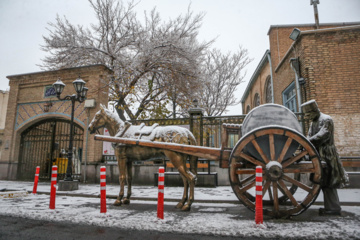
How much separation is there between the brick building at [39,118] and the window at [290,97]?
9.91 m

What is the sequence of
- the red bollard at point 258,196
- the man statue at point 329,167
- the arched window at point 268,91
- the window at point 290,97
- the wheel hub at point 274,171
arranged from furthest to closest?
the arched window at point 268,91 < the window at point 290,97 < the man statue at point 329,167 < the wheel hub at point 274,171 < the red bollard at point 258,196

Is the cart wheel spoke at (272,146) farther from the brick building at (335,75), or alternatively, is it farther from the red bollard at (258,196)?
the brick building at (335,75)

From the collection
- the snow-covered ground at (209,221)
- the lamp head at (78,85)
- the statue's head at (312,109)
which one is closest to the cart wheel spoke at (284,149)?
the snow-covered ground at (209,221)

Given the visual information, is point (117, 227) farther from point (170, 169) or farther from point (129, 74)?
point (129, 74)

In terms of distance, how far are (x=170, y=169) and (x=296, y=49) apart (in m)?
7.86

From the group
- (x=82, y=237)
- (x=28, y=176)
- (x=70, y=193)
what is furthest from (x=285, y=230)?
(x=28, y=176)

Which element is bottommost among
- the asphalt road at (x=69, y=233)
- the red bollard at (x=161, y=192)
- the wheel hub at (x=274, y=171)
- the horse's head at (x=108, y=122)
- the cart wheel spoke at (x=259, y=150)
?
the asphalt road at (x=69, y=233)

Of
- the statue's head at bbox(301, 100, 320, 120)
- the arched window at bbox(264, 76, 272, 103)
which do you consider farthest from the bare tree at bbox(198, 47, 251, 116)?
the statue's head at bbox(301, 100, 320, 120)

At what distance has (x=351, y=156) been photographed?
29.9 feet

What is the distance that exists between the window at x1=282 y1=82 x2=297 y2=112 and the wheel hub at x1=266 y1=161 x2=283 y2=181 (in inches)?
357

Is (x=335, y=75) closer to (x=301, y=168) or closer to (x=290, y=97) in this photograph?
(x=290, y=97)

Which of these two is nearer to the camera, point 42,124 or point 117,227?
point 117,227

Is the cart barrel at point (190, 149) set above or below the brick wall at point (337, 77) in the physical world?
below

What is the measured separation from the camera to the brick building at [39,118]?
41.3ft
